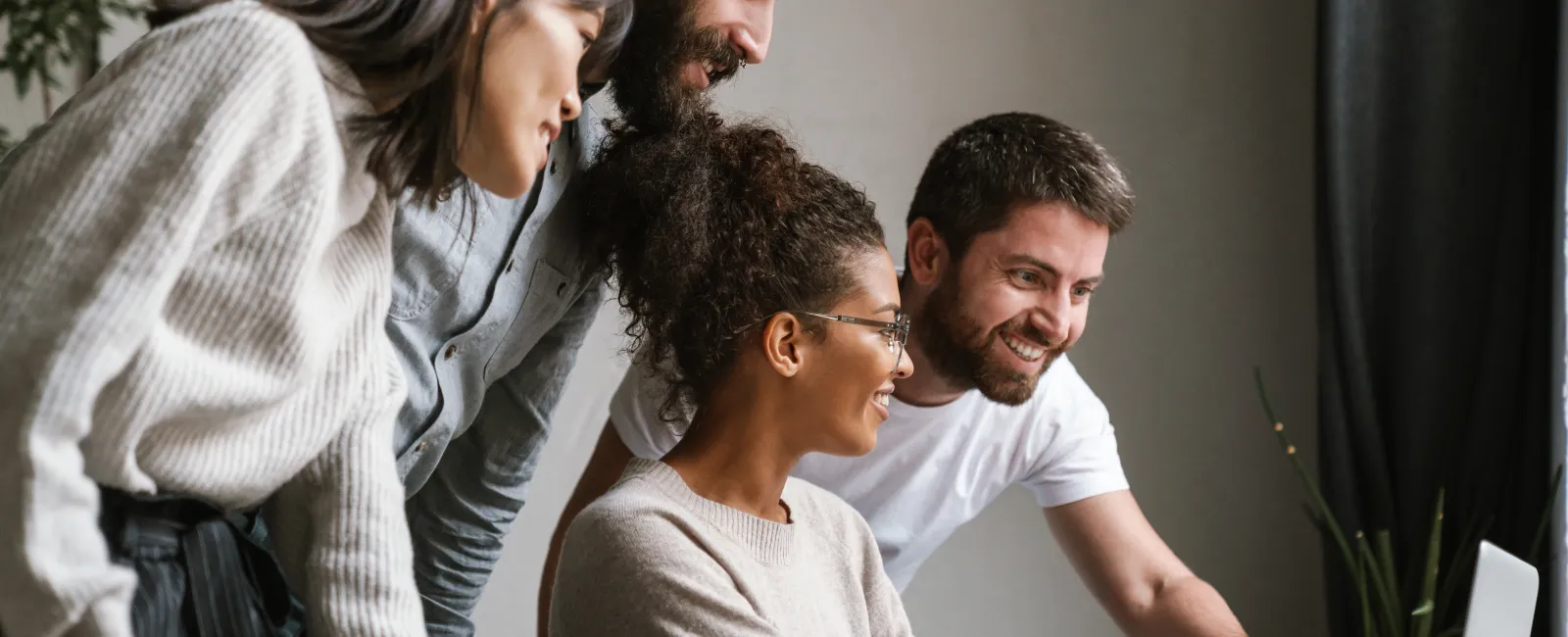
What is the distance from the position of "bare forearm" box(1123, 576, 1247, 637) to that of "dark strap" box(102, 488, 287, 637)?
1.23 m

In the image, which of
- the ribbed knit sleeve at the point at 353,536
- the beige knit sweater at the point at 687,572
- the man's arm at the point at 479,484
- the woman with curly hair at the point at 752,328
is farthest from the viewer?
the man's arm at the point at 479,484

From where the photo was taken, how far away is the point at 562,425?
2773 mm

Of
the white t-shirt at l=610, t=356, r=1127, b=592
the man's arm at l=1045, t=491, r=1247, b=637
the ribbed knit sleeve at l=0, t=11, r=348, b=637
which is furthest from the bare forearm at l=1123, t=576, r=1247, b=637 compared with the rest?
the ribbed knit sleeve at l=0, t=11, r=348, b=637

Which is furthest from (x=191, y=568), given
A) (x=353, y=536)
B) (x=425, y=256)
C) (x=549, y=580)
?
(x=549, y=580)

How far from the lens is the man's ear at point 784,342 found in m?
1.35

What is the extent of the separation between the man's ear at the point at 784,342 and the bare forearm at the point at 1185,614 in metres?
0.77

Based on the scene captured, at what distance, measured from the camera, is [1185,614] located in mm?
1837

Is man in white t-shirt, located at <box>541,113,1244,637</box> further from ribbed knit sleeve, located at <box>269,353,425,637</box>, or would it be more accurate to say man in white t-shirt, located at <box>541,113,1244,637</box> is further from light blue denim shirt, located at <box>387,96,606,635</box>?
ribbed knit sleeve, located at <box>269,353,425,637</box>

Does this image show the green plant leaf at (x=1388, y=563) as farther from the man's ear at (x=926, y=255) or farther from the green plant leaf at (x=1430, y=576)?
the man's ear at (x=926, y=255)

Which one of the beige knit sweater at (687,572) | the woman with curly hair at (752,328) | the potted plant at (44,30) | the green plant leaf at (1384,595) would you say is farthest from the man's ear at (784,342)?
the green plant leaf at (1384,595)

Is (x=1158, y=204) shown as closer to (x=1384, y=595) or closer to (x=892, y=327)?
(x=1384, y=595)

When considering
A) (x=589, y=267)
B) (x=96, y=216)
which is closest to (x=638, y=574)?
(x=589, y=267)

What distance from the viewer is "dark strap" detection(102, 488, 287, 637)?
2.87 feet

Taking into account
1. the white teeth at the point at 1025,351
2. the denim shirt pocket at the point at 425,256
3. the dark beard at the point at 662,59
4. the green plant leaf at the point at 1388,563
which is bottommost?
the green plant leaf at the point at 1388,563
